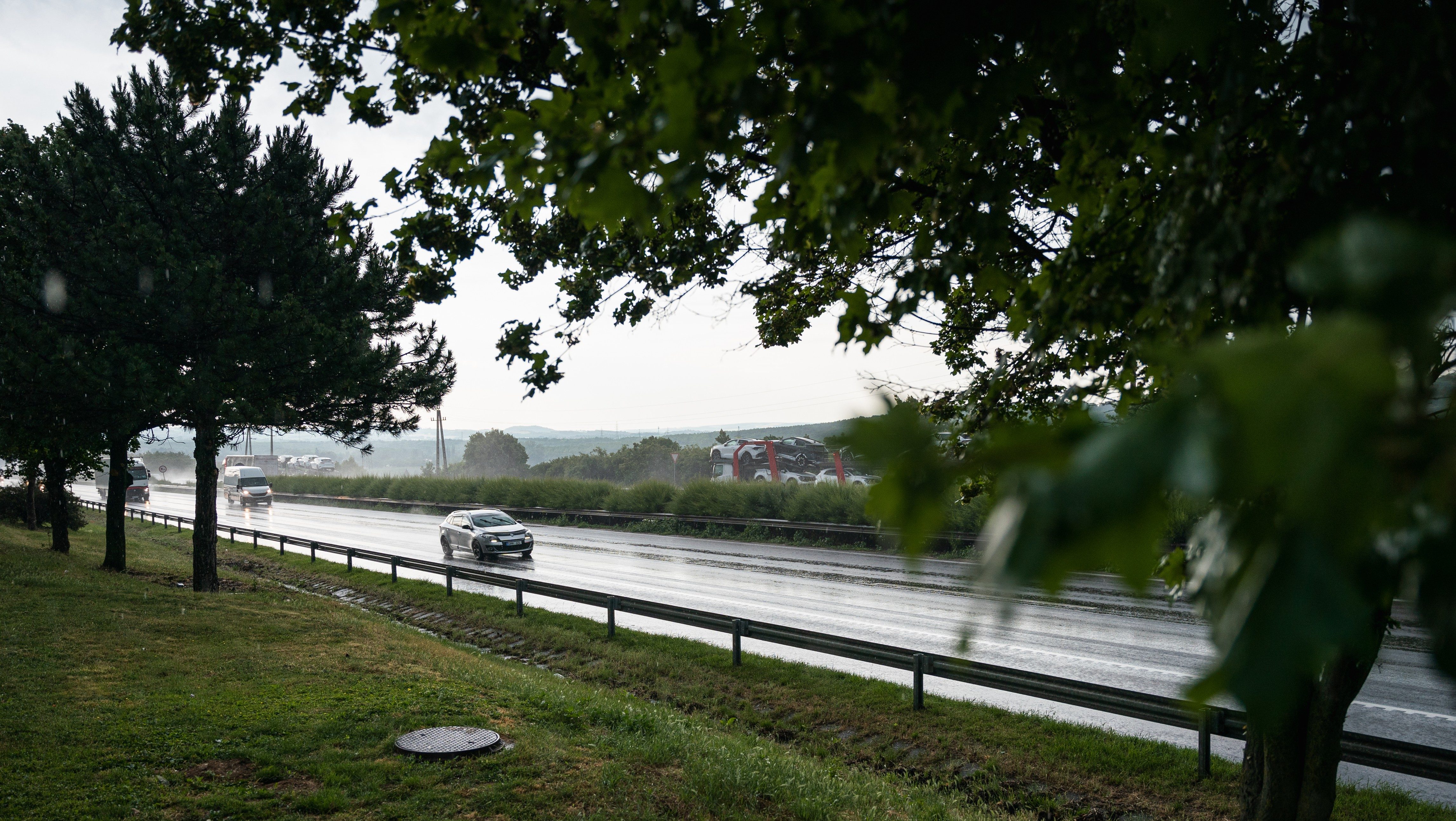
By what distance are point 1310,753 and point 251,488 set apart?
65.1 m

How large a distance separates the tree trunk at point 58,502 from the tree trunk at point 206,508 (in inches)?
299

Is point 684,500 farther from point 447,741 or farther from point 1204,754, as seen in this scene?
point 1204,754

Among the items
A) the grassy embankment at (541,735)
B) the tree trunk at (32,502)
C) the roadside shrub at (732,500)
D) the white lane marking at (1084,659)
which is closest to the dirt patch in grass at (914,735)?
the grassy embankment at (541,735)

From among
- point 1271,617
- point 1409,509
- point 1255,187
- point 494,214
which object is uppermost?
point 494,214

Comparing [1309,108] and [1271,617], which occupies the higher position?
[1309,108]

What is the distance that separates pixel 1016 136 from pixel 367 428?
18610 millimetres

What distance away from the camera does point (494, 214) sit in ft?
21.2

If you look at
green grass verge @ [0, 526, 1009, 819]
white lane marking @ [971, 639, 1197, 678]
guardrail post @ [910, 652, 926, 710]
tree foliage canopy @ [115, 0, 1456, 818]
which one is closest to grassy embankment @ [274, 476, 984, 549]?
white lane marking @ [971, 639, 1197, 678]

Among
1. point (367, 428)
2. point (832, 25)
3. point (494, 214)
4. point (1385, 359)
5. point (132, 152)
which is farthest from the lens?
point (367, 428)

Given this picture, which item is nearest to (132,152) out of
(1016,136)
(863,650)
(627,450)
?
(863,650)

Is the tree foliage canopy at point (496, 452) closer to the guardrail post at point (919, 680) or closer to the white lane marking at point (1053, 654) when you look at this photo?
the white lane marking at point (1053, 654)

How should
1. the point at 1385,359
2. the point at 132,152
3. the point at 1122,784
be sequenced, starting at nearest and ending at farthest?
the point at 1385,359
the point at 1122,784
the point at 132,152

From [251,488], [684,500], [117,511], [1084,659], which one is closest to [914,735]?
[1084,659]

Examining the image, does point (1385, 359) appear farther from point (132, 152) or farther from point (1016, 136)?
point (132, 152)
